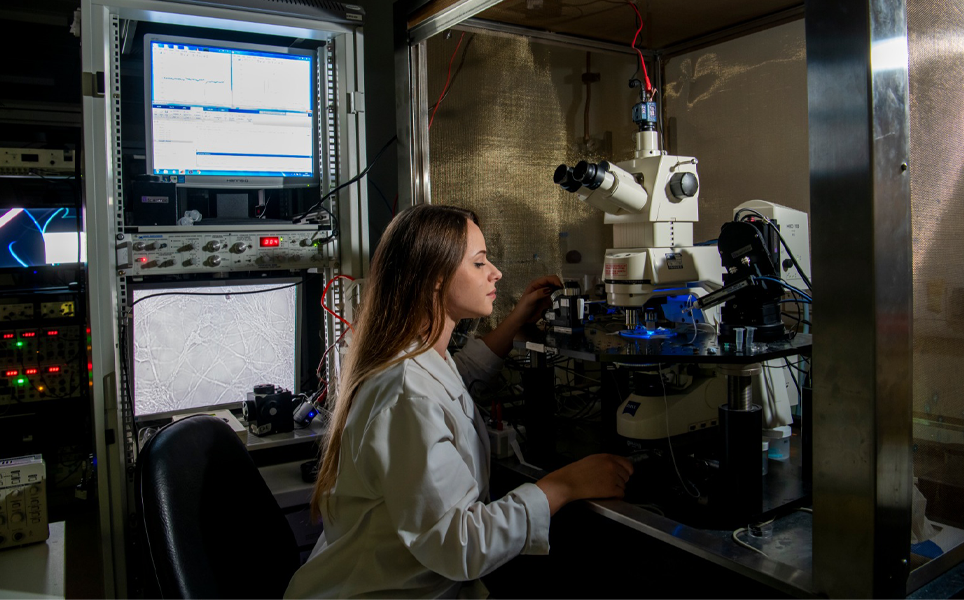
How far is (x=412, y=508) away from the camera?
3.33ft

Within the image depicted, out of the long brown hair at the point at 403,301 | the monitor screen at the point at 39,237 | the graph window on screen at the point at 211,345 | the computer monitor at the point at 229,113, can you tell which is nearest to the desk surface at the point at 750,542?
the long brown hair at the point at 403,301

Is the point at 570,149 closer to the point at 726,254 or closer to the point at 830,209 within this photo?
the point at 726,254

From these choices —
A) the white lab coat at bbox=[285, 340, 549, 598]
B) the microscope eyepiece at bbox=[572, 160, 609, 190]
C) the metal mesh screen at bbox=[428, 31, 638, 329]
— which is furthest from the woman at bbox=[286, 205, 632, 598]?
the metal mesh screen at bbox=[428, 31, 638, 329]

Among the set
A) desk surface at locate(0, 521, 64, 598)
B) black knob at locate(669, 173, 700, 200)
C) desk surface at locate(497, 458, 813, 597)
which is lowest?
desk surface at locate(0, 521, 64, 598)

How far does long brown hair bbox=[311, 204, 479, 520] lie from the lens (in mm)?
1229

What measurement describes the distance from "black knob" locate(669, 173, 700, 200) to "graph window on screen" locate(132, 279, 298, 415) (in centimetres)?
121

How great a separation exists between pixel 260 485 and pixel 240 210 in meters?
1.06

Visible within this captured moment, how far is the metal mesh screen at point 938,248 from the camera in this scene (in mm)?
944

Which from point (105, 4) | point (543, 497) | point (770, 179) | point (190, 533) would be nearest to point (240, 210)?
point (105, 4)

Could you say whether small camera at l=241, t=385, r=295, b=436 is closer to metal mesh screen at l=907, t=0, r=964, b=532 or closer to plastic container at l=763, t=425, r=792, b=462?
plastic container at l=763, t=425, r=792, b=462

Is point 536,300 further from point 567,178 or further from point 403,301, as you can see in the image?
point 403,301

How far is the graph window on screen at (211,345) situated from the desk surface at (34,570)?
41cm

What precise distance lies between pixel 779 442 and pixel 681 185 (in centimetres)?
57

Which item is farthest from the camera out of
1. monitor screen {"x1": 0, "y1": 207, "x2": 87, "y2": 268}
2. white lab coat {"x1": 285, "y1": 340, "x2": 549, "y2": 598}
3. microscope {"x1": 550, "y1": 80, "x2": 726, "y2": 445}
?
monitor screen {"x1": 0, "y1": 207, "x2": 87, "y2": 268}
